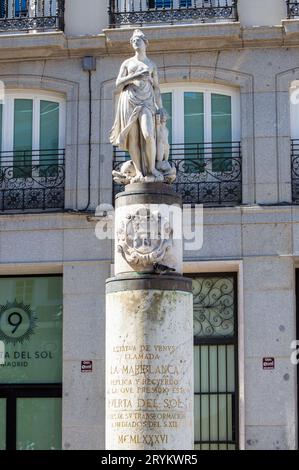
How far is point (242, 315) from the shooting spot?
70.0 feet

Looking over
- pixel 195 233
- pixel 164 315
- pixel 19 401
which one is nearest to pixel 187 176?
pixel 195 233

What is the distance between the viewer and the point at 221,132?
73.2ft

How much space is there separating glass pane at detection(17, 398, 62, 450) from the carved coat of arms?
7252 millimetres

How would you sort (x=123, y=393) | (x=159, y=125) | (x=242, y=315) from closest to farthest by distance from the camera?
1. (x=123, y=393)
2. (x=159, y=125)
3. (x=242, y=315)

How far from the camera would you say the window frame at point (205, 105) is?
2230 cm

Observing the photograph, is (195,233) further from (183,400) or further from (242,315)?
(183,400)

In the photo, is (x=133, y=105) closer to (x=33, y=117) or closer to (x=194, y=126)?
(x=194, y=126)

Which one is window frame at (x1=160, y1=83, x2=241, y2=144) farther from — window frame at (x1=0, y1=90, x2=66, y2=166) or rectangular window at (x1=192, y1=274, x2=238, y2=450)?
rectangular window at (x1=192, y1=274, x2=238, y2=450)

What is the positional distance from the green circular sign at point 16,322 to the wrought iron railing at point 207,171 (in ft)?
9.09

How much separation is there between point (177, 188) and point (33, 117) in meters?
3.11

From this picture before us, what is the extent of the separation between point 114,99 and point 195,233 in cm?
297

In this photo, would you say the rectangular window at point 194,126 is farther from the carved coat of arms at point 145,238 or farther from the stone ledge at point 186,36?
the carved coat of arms at point 145,238

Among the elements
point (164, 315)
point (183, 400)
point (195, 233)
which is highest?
point (195, 233)

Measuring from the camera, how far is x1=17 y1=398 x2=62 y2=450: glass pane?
22125 millimetres
